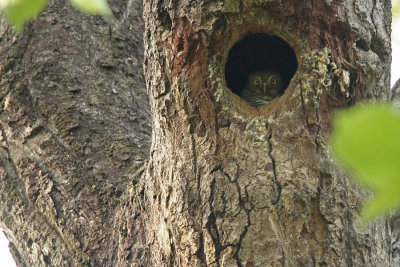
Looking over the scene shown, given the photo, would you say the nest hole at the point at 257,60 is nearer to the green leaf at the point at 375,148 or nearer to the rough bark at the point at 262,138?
the rough bark at the point at 262,138

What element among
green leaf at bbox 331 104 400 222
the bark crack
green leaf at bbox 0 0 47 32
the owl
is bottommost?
the bark crack

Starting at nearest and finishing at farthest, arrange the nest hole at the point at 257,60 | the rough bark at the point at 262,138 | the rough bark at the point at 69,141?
the rough bark at the point at 262,138
the rough bark at the point at 69,141
the nest hole at the point at 257,60

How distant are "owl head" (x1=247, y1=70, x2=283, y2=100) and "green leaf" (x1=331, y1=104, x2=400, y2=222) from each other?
132 inches

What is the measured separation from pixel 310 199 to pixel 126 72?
169 centimetres

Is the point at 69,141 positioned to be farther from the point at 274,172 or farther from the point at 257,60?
the point at 257,60

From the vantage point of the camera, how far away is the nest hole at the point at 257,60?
129 inches

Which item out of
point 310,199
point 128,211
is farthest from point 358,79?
point 128,211

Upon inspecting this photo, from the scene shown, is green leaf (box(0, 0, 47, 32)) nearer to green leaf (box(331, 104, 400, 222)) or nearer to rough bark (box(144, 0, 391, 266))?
green leaf (box(331, 104, 400, 222))

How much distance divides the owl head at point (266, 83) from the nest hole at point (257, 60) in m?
0.03

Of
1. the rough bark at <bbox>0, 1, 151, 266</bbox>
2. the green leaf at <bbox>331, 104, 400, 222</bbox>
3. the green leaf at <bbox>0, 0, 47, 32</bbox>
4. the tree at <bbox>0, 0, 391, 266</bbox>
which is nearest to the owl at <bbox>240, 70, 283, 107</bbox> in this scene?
the rough bark at <bbox>0, 1, 151, 266</bbox>

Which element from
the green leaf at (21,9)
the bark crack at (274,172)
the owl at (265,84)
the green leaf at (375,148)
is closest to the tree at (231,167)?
the bark crack at (274,172)

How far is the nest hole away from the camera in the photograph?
3.29 metres

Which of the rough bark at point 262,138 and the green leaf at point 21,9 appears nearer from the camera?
the green leaf at point 21,9

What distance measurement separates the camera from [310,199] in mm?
2004
